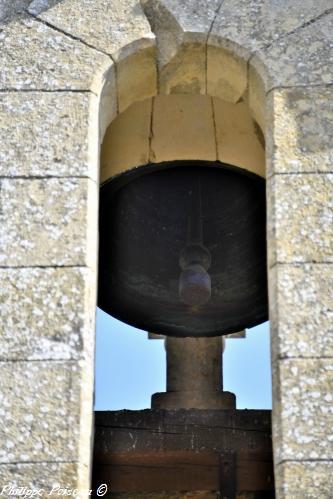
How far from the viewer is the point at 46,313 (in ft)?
23.1

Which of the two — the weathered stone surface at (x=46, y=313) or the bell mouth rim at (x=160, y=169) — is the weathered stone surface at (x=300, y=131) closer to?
the weathered stone surface at (x=46, y=313)

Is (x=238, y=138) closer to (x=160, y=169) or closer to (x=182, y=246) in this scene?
(x=160, y=169)

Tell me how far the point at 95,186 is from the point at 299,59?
106 cm

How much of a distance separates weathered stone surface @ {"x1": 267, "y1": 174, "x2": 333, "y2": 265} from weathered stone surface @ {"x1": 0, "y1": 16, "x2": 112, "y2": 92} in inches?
36.7

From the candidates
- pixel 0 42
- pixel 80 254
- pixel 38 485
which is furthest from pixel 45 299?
pixel 0 42

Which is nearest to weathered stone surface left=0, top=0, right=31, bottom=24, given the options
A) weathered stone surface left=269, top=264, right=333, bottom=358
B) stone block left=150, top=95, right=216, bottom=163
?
stone block left=150, top=95, right=216, bottom=163

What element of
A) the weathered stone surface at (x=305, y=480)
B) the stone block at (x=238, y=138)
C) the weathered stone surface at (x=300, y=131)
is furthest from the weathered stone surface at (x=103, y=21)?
the weathered stone surface at (x=305, y=480)

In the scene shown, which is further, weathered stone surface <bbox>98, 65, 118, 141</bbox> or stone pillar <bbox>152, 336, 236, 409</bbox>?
stone pillar <bbox>152, 336, 236, 409</bbox>

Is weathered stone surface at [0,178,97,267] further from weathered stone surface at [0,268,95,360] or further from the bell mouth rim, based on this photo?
the bell mouth rim

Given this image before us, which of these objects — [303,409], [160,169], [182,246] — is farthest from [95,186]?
[182,246]

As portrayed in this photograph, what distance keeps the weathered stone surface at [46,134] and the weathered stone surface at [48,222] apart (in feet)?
0.20

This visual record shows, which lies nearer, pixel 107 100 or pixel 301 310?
pixel 301 310

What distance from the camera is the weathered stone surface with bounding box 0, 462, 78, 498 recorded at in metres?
6.69

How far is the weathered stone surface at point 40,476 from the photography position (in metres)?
6.69
